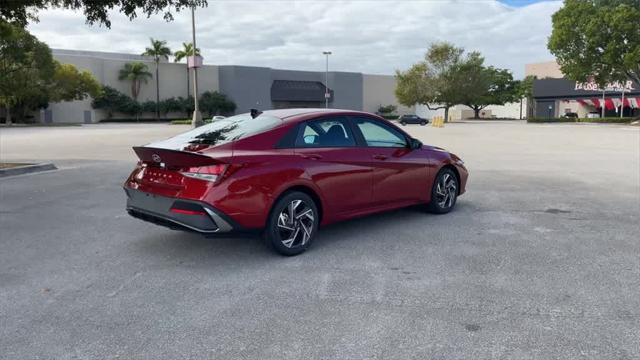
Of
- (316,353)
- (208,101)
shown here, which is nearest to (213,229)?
(316,353)

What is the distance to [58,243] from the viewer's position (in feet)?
20.2

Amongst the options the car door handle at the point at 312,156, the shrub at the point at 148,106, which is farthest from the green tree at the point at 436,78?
the car door handle at the point at 312,156

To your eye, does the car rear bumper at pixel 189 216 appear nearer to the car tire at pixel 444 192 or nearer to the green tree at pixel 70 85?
the car tire at pixel 444 192

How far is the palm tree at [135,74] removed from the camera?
7344 cm

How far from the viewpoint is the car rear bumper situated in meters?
4.96

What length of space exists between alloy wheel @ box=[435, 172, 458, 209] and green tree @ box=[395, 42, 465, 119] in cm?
6506

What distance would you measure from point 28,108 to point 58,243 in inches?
2564

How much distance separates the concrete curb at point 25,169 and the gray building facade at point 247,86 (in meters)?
61.0

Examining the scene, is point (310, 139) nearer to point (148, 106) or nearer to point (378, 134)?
point (378, 134)

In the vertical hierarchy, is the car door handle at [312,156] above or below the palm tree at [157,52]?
below

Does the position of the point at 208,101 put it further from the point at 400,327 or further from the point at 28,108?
the point at 400,327

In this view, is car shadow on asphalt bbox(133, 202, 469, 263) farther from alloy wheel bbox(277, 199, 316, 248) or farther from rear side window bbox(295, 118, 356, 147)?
rear side window bbox(295, 118, 356, 147)

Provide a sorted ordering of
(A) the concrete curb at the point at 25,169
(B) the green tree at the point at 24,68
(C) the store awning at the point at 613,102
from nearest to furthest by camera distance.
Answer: (A) the concrete curb at the point at 25,169 < (B) the green tree at the point at 24,68 < (C) the store awning at the point at 613,102

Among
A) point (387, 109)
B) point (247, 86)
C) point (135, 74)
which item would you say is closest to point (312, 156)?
point (135, 74)
